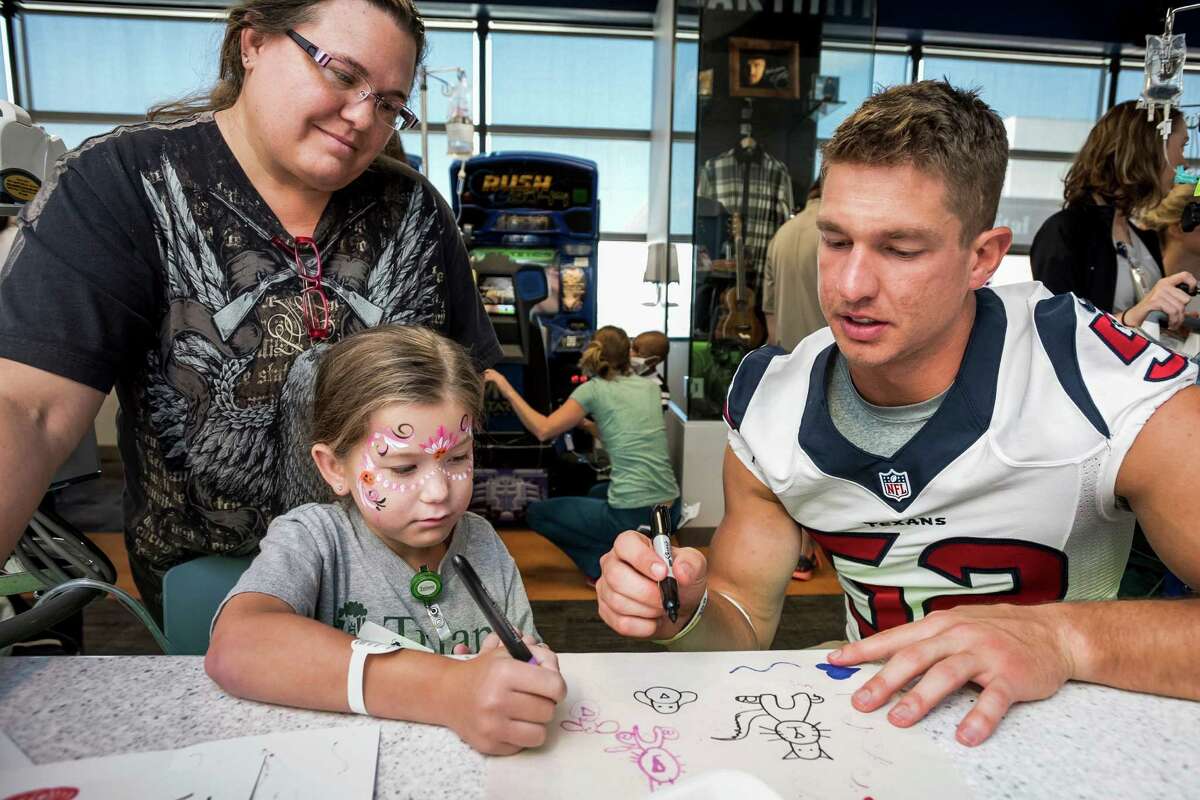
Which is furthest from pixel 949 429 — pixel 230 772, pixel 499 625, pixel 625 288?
pixel 625 288

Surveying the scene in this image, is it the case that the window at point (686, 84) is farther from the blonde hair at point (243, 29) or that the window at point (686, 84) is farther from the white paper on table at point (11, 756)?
the white paper on table at point (11, 756)

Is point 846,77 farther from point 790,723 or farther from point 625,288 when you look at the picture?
point 790,723

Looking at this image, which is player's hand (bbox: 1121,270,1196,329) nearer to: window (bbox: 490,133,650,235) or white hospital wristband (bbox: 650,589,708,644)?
white hospital wristband (bbox: 650,589,708,644)

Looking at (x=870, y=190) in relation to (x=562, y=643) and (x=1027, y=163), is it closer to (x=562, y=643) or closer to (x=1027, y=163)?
(x=562, y=643)

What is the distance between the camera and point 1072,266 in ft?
7.70

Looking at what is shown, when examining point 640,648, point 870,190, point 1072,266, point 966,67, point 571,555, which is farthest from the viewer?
point 966,67

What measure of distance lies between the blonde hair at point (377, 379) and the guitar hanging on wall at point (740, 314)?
321 cm

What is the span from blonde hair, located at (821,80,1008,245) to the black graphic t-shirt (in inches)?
28.6

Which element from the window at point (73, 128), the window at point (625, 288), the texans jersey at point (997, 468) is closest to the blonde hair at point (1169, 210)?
the texans jersey at point (997, 468)

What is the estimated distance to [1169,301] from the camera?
214 centimetres

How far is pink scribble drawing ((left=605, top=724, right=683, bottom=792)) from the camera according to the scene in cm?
71

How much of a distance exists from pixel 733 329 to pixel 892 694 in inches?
141

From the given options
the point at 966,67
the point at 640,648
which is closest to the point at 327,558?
the point at 640,648

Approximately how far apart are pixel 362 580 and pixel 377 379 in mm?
298
